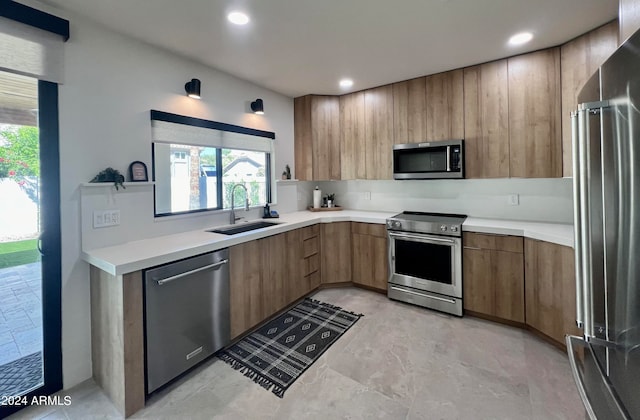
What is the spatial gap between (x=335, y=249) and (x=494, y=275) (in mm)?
1741

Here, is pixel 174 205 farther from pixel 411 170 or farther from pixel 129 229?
pixel 411 170

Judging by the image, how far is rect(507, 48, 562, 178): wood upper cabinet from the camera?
2.52 m

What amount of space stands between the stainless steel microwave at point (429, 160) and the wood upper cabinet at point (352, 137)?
51 cm

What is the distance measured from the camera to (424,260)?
3023mm

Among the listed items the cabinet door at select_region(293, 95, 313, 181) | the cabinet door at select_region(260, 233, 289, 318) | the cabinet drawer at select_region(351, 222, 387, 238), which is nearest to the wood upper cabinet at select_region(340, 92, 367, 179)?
the cabinet door at select_region(293, 95, 313, 181)

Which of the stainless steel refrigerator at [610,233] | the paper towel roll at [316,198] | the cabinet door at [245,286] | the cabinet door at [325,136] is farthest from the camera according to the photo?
the paper towel roll at [316,198]

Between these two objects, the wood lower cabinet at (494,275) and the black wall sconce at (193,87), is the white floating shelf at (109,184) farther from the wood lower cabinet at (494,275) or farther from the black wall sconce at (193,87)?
the wood lower cabinet at (494,275)

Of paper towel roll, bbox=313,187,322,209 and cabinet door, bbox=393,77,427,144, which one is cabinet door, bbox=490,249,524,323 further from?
paper towel roll, bbox=313,187,322,209

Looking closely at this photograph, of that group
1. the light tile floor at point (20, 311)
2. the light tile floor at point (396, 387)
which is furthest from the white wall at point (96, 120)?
the light tile floor at point (396, 387)

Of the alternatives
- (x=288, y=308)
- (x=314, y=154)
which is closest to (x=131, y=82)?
(x=314, y=154)

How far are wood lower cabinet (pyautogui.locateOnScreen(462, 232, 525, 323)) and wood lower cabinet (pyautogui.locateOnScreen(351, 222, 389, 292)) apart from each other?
0.88m

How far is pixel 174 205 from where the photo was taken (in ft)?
8.63

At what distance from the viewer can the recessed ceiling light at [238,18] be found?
76.2 inches

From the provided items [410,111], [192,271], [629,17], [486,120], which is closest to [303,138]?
[410,111]
